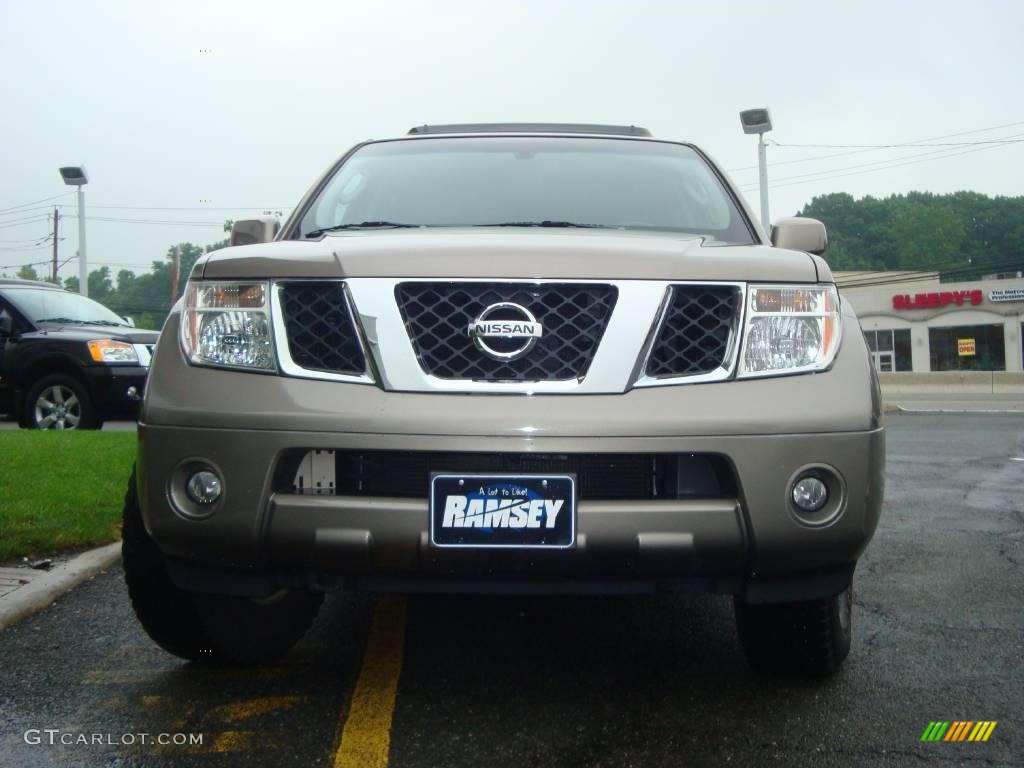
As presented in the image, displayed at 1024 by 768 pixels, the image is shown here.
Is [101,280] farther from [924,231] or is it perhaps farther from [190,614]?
[190,614]

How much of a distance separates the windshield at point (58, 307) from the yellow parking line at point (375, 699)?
8.57 metres

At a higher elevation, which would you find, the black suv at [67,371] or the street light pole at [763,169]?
the street light pole at [763,169]

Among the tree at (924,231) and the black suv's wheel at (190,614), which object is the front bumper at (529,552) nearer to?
the black suv's wheel at (190,614)

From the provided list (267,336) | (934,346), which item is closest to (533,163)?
(267,336)

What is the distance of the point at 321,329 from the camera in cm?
286

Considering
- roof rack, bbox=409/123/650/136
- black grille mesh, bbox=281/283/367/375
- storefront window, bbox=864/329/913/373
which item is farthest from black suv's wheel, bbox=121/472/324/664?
storefront window, bbox=864/329/913/373

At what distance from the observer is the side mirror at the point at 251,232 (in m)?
3.84

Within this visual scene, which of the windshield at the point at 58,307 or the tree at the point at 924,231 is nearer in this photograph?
the windshield at the point at 58,307

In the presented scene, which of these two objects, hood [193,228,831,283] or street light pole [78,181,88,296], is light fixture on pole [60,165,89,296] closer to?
street light pole [78,181,88,296]

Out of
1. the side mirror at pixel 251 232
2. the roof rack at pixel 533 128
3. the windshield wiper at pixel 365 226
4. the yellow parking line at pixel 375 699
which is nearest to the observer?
the yellow parking line at pixel 375 699

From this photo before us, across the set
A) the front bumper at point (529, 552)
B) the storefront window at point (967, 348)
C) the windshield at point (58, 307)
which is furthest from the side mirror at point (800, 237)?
the storefront window at point (967, 348)

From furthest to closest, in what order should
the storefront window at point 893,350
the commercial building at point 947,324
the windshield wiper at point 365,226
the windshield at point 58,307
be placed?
the storefront window at point 893,350, the commercial building at point 947,324, the windshield at point 58,307, the windshield wiper at point 365,226

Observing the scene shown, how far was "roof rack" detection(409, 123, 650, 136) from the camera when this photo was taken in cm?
468

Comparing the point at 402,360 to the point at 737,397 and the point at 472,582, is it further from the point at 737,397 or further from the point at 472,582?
the point at 737,397
